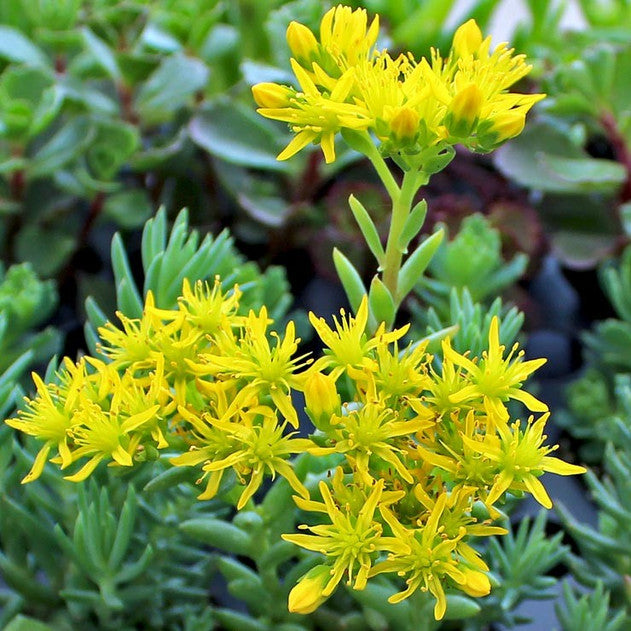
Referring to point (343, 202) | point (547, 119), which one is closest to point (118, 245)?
point (343, 202)

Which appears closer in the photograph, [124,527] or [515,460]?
[515,460]

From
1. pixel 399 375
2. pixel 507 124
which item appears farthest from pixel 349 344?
pixel 507 124

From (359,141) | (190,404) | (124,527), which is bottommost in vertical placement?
(124,527)

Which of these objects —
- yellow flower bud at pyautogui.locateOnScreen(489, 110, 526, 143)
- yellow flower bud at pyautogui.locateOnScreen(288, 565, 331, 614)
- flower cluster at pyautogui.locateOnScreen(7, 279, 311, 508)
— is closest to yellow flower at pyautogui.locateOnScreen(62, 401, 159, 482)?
flower cluster at pyautogui.locateOnScreen(7, 279, 311, 508)

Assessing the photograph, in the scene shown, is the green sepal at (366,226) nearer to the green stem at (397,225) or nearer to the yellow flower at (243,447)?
the green stem at (397,225)

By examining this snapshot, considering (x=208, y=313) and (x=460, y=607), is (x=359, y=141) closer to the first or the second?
(x=208, y=313)

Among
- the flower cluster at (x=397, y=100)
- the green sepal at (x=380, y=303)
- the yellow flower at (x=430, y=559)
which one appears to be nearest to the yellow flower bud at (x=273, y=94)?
the flower cluster at (x=397, y=100)
